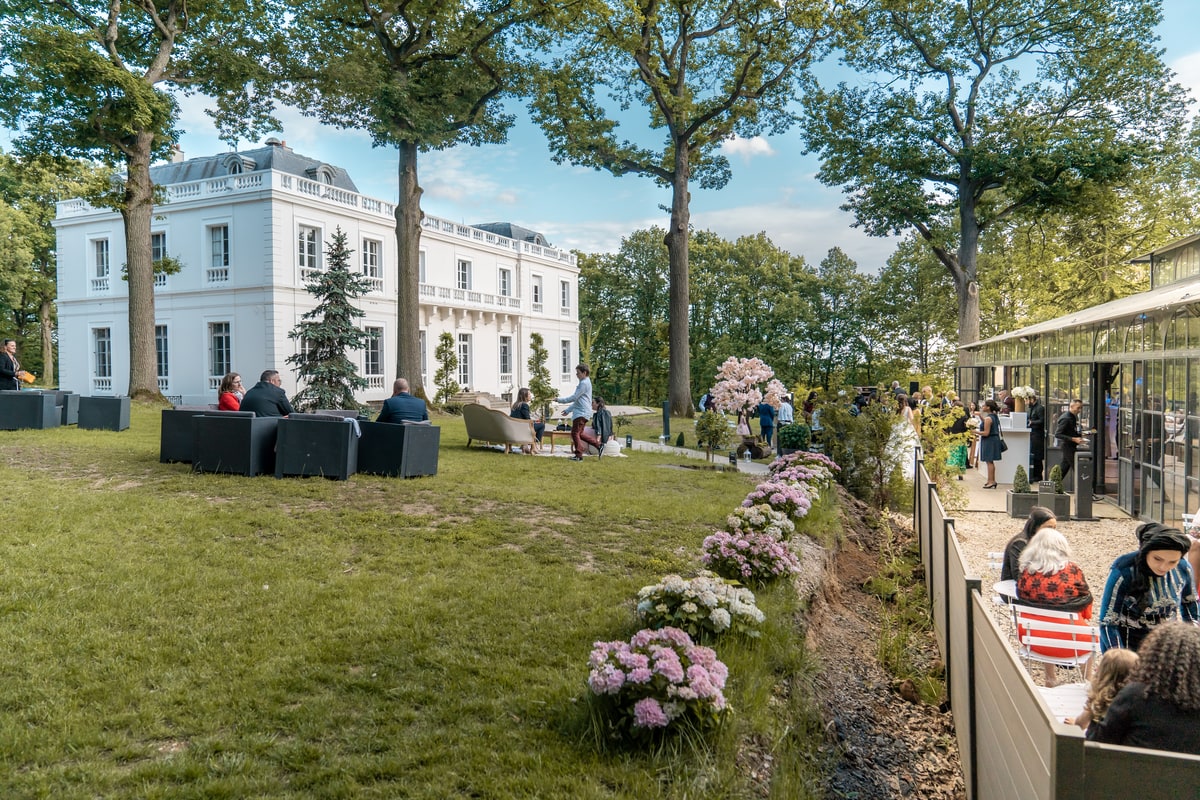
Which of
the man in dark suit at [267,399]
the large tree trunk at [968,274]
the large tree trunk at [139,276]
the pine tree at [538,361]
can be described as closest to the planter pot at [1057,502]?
the man in dark suit at [267,399]

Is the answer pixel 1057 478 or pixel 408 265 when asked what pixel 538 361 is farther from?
pixel 1057 478

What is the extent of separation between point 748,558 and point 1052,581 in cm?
212

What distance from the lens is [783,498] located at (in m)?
6.80

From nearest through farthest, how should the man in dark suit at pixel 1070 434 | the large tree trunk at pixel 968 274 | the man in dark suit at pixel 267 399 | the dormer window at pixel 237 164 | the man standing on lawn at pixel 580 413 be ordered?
the man in dark suit at pixel 267 399 → the man in dark suit at pixel 1070 434 → the man standing on lawn at pixel 580 413 → the large tree trunk at pixel 968 274 → the dormer window at pixel 237 164

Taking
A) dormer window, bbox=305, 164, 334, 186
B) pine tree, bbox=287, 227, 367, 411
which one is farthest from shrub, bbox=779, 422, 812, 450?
dormer window, bbox=305, 164, 334, 186

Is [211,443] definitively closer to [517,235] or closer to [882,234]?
[882,234]

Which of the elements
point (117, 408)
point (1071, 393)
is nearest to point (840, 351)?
point (1071, 393)

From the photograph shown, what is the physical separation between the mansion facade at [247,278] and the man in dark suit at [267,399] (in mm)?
15777

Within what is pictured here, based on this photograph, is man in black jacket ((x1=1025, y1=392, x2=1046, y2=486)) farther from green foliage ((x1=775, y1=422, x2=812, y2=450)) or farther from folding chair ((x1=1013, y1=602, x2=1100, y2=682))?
folding chair ((x1=1013, y1=602, x2=1100, y2=682))

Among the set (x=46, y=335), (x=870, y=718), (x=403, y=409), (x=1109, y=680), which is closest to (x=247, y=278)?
(x=46, y=335)

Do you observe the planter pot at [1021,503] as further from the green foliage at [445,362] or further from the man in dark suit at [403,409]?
the green foliage at [445,362]

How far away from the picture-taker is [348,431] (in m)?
8.62

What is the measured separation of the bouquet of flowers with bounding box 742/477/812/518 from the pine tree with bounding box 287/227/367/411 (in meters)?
16.7

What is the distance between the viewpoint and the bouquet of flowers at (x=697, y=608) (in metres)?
3.90
